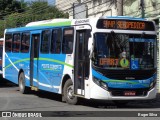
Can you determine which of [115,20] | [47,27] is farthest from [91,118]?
[47,27]

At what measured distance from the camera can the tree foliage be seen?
48156 millimetres

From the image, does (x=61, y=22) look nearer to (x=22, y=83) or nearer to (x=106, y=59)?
(x=106, y=59)

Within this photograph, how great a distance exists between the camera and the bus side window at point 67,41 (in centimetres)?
1620

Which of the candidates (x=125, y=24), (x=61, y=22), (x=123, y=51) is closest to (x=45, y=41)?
(x=61, y=22)

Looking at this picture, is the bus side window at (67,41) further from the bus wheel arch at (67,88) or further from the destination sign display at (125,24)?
the destination sign display at (125,24)

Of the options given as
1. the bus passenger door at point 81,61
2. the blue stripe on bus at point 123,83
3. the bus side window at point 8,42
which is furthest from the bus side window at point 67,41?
the bus side window at point 8,42

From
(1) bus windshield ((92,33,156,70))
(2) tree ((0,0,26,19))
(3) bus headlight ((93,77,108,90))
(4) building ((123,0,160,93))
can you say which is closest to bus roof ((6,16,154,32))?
(1) bus windshield ((92,33,156,70))

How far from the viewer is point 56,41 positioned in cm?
1748

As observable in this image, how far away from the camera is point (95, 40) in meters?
14.7

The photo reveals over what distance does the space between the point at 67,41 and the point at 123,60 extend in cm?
260

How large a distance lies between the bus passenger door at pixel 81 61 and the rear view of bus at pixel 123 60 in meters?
0.49

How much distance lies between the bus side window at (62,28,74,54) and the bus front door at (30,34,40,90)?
9.43 feet

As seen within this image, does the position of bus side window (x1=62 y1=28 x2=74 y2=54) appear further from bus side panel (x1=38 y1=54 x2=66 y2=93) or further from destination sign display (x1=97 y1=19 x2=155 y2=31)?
destination sign display (x1=97 y1=19 x2=155 y2=31)

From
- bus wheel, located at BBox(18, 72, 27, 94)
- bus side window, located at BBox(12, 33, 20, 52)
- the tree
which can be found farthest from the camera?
the tree
